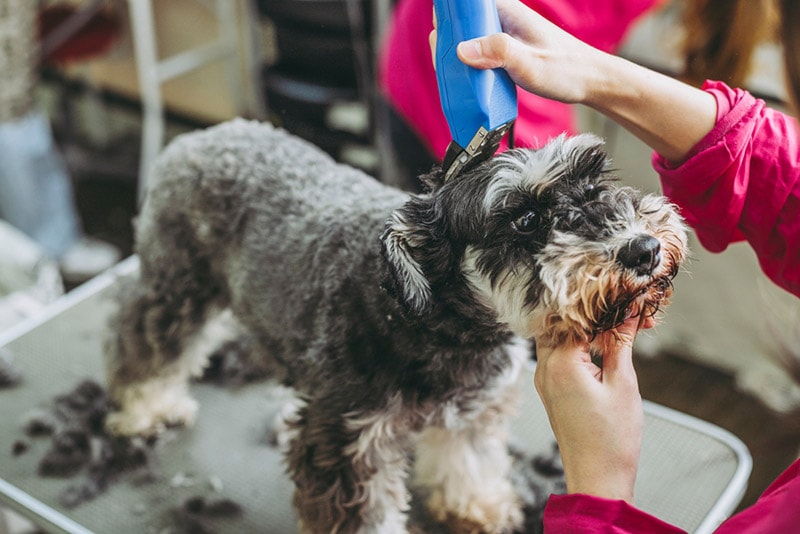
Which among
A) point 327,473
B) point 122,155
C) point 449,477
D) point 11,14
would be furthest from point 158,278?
point 122,155

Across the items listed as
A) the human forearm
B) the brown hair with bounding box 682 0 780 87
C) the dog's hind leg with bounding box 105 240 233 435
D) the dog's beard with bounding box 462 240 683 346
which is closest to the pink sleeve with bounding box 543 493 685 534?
the dog's beard with bounding box 462 240 683 346

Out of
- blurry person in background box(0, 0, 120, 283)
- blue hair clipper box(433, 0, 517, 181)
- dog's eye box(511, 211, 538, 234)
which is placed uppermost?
blue hair clipper box(433, 0, 517, 181)

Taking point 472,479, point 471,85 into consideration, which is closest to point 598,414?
point 471,85

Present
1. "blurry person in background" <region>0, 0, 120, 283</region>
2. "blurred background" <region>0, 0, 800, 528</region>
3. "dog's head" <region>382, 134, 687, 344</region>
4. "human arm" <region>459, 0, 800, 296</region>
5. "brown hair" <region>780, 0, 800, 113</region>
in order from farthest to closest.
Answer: "blurry person in background" <region>0, 0, 120, 283</region> → "blurred background" <region>0, 0, 800, 528</region> → "human arm" <region>459, 0, 800, 296</region> → "dog's head" <region>382, 134, 687, 344</region> → "brown hair" <region>780, 0, 800, 113</region>

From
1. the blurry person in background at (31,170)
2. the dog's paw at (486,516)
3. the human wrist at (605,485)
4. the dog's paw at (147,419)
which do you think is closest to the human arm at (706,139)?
the human wrist at (605,485)

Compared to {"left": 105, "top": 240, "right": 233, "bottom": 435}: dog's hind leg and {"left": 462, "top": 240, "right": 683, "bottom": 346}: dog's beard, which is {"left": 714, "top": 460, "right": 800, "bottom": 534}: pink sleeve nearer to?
{"left": 462, "top": 240, "right": 683, "bottom": 346}: dog's beard

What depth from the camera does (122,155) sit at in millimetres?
4004

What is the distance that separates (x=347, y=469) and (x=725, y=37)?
91 centimetres

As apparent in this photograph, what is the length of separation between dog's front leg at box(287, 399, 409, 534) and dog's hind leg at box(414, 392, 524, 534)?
15 cm

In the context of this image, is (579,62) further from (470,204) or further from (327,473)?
(327,473)

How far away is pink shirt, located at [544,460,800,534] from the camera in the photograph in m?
0.86

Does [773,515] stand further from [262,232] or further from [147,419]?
[147,419]

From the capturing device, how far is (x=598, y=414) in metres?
0.97

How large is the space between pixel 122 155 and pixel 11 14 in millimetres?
1392
